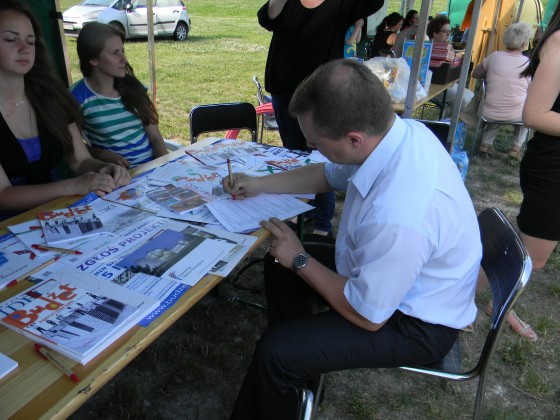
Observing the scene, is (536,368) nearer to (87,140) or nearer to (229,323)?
(229,323)

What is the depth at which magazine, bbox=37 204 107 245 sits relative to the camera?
4.22 ft

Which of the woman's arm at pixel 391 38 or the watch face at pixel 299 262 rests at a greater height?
the woman's arm at pixel 391 38

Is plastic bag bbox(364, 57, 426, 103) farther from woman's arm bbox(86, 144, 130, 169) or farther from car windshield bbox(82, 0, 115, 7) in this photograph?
car windshield bbox(82, 0, 115, 7)

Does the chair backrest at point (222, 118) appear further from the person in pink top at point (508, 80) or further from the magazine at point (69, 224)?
the person in pink top at point (508, 80)

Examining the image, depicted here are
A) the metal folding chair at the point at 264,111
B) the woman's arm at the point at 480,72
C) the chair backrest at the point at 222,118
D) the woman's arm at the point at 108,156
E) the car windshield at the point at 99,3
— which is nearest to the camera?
the woman's arm at the point at 108,156

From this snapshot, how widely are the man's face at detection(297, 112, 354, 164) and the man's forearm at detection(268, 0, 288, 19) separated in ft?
5.51

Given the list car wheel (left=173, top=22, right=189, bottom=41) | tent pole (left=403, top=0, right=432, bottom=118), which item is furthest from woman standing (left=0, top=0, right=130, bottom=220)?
car wheel (left=173, top=22, right=189, bottom=41)

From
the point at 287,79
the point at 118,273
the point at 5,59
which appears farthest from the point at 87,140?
the point at 118,273

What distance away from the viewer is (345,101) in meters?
1.03

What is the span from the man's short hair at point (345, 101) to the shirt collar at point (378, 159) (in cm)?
3

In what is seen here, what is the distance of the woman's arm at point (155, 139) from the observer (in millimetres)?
2447

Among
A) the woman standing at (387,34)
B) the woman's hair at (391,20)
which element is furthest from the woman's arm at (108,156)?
the woman's hair at (391,20)


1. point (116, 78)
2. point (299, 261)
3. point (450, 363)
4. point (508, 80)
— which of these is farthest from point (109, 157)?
point (508, 80)

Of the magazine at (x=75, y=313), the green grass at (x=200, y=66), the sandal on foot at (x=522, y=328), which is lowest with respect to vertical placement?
the sandal on foot at (x=522, y=328)
